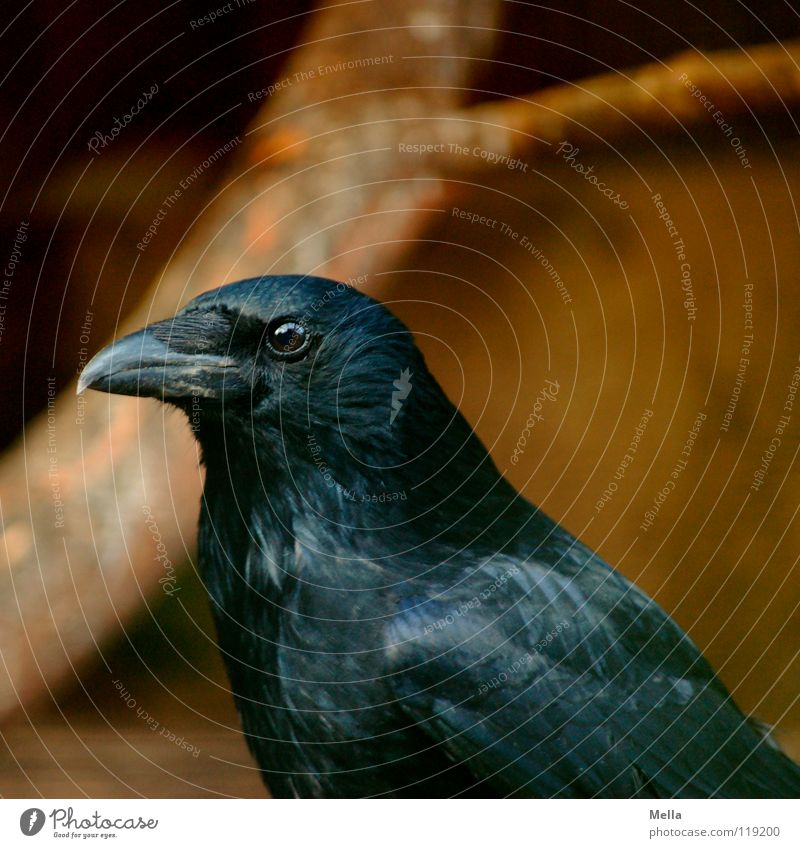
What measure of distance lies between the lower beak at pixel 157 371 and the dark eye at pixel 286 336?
0.08m

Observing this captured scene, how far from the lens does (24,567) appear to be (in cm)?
247

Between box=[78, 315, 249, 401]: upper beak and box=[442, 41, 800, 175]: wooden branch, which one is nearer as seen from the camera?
box=[78, 315, 249, 401]: upper beak

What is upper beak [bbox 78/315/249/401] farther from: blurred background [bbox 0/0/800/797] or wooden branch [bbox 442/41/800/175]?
wooden branch [bbox 442/41/800/175]

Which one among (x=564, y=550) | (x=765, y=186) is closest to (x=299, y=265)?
(x=564, y=550)

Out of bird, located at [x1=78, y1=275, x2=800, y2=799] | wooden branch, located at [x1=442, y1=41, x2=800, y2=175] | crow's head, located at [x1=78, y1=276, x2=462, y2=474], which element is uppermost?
wooden branch, located at [x1=442, y1=41, x2=800, y2=175]

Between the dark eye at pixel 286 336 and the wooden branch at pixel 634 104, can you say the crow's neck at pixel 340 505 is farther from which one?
the wooden branch at pixel 634 104

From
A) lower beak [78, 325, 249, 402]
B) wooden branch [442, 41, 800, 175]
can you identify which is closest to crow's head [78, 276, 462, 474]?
lower beak [78, 325, 249, 402]

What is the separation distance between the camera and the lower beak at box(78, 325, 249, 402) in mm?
1708

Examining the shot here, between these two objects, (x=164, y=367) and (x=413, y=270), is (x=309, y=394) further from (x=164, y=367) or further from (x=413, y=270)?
(x=413, y=270)

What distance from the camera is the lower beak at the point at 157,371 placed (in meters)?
1.71

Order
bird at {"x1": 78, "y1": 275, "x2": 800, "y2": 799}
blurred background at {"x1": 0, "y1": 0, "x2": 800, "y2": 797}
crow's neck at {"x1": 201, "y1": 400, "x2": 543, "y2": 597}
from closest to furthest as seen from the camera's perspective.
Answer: bird at {"x1": 78, "y1": 275, "x2": 800, "y2": 799} → crow's neck at {"x1": 201, "y1": 400, "x2": 543, "y2": 597} → blurred background at {"x1": 0, "y1": 0, "x2": 800, "y2": 797}

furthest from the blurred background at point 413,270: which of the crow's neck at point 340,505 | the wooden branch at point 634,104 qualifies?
the crow's neck at point 340,505

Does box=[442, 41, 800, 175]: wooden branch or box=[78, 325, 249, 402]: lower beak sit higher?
box=[442, 41, 800, 175]: wooden branch
